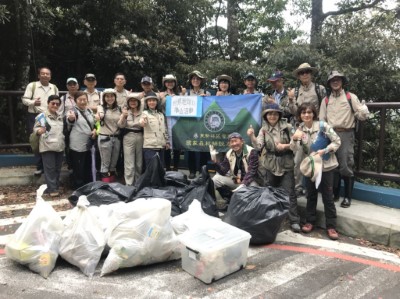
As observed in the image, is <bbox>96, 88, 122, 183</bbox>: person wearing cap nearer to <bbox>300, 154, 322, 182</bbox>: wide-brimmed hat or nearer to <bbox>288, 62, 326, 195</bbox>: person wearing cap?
<bbox>288, 62, 326, 195</bbox>: person wearing cap

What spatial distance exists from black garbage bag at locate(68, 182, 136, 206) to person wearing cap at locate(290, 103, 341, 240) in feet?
6.81

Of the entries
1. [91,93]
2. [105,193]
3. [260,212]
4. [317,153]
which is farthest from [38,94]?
[317,153]

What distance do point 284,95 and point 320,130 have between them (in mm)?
1205

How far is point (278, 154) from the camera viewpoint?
4715 mm

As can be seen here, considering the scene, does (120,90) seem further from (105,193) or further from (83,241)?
(83,241)

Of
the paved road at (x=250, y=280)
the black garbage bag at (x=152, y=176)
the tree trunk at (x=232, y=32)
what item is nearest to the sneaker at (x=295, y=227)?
the paved road at (x=250, y=280)

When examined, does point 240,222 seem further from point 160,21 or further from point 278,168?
point 160,21

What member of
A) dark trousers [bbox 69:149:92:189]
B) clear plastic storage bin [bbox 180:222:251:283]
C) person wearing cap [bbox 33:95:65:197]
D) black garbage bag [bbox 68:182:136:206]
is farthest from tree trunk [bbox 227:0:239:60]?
clear plastic storage bin [bbox 180:222:251:283]

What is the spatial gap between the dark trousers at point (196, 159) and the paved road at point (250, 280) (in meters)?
2.74

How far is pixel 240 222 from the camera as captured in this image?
13.4ft

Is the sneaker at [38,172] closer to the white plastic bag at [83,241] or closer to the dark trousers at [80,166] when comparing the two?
the dark trousers at [80,166]

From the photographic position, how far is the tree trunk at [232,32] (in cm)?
1206

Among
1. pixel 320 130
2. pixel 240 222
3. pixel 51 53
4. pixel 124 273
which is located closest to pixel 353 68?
pixel 320 130

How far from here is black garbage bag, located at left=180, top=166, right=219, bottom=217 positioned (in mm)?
4445
